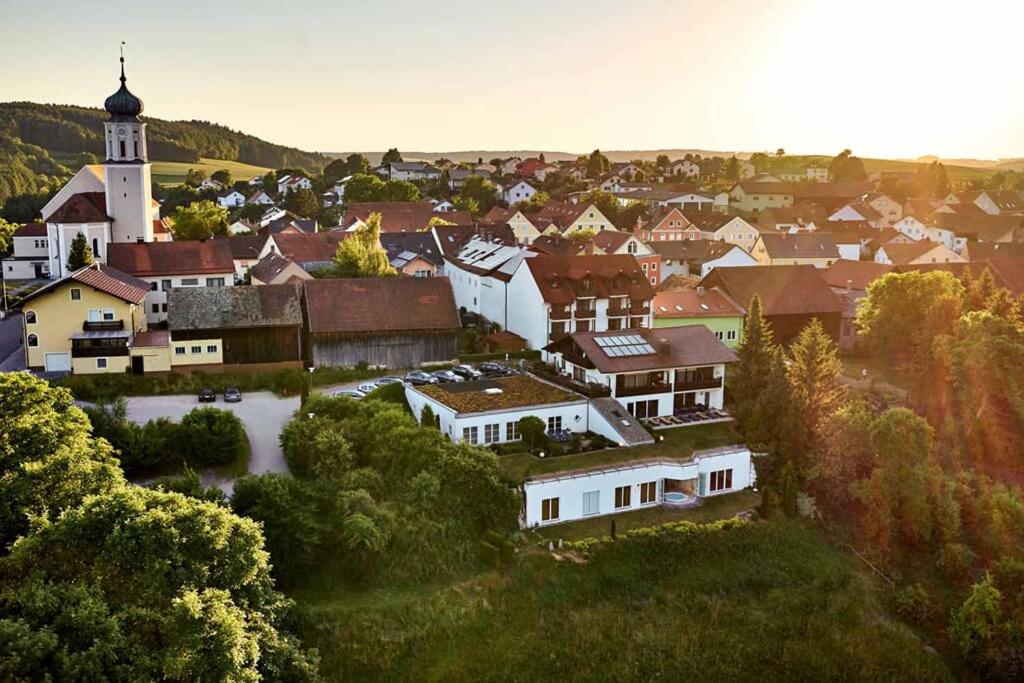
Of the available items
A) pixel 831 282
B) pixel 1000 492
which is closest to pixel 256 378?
pixel 1000 492

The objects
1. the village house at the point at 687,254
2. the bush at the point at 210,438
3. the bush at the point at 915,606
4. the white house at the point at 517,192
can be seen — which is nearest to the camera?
the bush at the point at 915,606

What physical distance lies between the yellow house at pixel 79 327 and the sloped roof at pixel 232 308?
1.82 meters

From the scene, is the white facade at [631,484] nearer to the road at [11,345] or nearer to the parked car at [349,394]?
the parked car at [349,394]

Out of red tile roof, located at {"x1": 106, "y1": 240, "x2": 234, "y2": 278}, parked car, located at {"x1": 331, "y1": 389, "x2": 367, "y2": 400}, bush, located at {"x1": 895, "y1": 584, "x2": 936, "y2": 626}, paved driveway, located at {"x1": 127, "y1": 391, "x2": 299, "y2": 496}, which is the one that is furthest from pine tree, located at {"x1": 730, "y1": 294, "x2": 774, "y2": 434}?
red tile roof, located at {"x1": 106, "y1": 240, "x2": 234, "y2": 278}

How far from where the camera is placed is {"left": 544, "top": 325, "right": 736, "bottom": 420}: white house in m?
33.0

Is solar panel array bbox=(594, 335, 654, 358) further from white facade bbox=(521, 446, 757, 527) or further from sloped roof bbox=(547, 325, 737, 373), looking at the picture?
white facade bbox=(521, 446, 757, 527)

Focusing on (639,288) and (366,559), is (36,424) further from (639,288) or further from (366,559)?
(639,288)

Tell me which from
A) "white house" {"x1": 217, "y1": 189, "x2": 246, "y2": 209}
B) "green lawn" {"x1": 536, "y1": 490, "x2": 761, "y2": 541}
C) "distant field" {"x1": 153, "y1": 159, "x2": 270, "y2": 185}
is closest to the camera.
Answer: "green lawn" {"x1": 536, "y1": 490, "x2": 761, "y2": 541}

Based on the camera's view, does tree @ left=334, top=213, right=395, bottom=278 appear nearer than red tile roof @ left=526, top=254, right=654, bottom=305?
No

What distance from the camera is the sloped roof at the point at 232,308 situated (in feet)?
116

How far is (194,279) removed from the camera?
4256cm

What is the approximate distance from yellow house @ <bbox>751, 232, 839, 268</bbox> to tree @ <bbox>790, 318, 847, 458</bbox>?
2895 cm

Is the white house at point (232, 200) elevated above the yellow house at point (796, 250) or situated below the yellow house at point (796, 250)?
above

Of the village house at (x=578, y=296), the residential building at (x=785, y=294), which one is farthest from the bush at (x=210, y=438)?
the residential building at (x=785, y=294)
